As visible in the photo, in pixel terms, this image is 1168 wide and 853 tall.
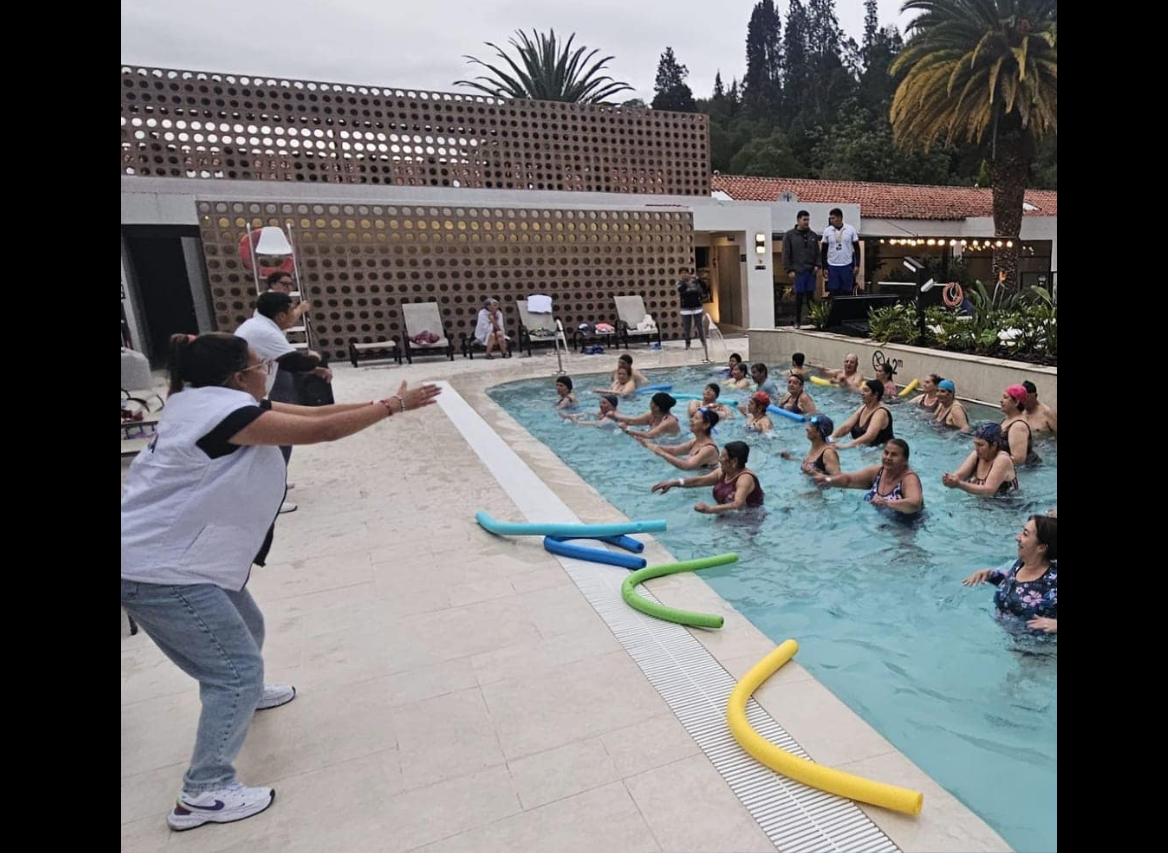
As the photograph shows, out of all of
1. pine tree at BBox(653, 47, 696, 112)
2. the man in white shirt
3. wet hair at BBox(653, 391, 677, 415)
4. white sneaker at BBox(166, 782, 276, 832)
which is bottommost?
white sneaker at BBox(166, 782, 276, 832)

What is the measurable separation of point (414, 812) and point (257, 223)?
1465 centimetres

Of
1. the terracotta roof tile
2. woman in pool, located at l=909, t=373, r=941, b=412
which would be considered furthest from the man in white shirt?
the terracotta roof tile

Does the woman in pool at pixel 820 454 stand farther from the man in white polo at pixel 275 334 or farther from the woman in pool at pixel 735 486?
the man in white polo at pixel 275 334

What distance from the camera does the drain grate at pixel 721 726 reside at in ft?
7.14

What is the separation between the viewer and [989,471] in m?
6.02

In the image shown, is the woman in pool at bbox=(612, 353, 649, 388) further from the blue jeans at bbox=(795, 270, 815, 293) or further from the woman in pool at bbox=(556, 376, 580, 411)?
the blue jeans at bbox=(795, 270, 815, 293)

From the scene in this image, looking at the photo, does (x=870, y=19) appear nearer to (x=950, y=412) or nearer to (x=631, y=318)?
(x=631, y=318)

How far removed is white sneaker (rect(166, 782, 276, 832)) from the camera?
91.4 inches

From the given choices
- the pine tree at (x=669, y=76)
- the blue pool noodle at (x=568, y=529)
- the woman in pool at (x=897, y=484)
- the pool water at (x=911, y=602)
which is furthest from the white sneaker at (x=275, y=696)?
the pine tree at (x=669, y=76)

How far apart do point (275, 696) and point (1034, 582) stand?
387 cm

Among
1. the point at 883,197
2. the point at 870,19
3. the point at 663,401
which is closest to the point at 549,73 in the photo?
the point at 883,197

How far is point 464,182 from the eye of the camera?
17.6 m

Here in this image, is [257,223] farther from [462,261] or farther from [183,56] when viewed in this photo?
[183,56]

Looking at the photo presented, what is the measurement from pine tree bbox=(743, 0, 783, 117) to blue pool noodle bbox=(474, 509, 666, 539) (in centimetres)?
5712
